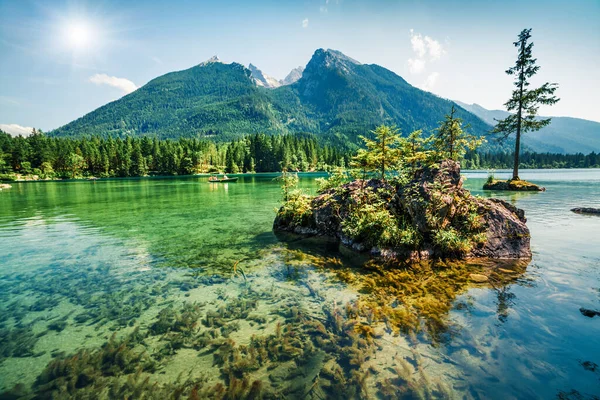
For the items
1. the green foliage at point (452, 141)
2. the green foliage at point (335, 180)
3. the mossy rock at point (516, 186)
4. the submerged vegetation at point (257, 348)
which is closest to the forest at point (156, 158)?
the mossy rock at point (516, 186)

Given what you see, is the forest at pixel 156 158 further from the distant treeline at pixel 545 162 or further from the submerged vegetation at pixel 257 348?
the submerged vegetation at pixel 257 348

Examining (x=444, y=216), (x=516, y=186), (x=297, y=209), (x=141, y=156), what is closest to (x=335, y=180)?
(x=297, y=209)

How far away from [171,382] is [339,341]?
175 inches

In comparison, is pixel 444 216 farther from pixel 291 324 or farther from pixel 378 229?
pixel 291 324

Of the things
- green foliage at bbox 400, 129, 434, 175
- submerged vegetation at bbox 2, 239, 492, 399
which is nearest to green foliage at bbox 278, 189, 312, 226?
green foliage at bbox 400, 129, 434, 175

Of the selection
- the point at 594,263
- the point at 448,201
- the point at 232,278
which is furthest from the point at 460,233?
the point at 232,278

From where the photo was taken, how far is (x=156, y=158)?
494 feet

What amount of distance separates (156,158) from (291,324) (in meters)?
168

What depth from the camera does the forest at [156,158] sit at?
11912 cm

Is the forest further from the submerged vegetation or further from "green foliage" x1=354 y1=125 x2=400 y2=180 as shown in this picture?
the submerged vegetation

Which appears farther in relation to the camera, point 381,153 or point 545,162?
point 545,162

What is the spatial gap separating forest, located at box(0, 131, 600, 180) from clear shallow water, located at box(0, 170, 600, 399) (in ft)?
354

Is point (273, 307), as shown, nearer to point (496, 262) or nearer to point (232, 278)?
point (232, 278)

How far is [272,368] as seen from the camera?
6578 mm
